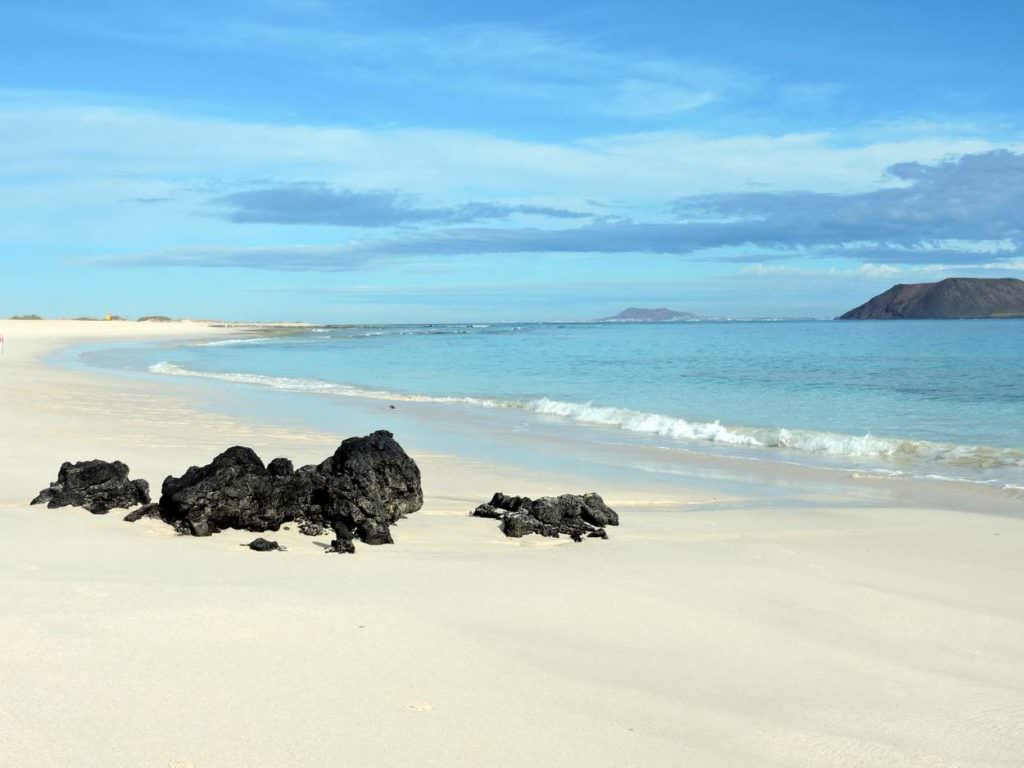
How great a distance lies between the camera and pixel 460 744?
3.54 m

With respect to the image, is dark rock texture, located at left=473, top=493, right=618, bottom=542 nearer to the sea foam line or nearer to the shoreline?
the shoreline

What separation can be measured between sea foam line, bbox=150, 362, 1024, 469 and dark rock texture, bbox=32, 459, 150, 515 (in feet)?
39.0

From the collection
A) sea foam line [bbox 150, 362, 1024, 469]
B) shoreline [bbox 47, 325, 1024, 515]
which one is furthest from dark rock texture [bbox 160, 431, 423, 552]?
sea foam line [bbox 150, 362, 1024, 469]

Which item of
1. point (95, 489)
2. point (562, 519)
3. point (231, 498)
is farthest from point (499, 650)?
point (95, 489)

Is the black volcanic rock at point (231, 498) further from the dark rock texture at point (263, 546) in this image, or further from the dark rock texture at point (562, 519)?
the dark rock texture at point (562, 519)

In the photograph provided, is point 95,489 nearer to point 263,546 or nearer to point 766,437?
point 263,546

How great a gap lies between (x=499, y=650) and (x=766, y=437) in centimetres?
1390

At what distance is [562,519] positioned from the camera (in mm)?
8203

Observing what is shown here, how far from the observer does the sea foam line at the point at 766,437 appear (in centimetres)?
1539

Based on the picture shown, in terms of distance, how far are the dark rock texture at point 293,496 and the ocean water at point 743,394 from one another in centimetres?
929

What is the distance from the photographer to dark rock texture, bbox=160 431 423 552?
23.9 ft

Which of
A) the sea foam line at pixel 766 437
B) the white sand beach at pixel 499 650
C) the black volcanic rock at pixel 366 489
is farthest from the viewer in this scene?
the sea foam line at pixel 766 437

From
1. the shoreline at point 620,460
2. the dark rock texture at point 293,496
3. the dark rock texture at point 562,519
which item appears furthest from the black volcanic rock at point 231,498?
the shoreline at point 620,460

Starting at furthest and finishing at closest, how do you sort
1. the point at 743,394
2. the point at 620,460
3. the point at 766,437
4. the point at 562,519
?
the point at 743,394
the point at 766,437
the point at 620,460
the point at 562,519
